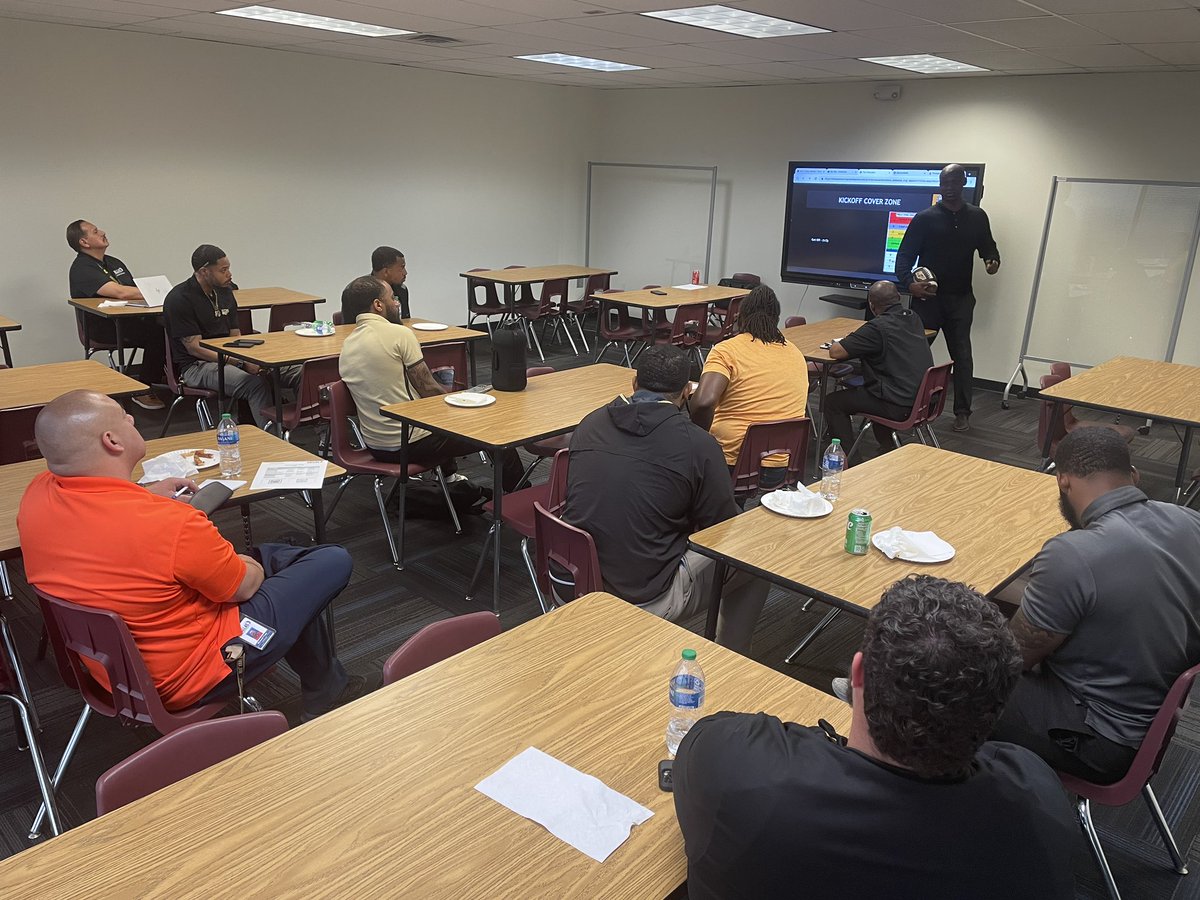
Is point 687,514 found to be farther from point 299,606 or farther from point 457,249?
point 457,249

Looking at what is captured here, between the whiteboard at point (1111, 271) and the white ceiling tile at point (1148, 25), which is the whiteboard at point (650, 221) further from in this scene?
the white ceiling tile at point (1148, 25)

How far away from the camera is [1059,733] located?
6.86 ft

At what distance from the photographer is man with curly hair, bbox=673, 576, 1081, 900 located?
1142 millimetres

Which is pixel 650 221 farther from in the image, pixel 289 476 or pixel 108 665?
pixel 108 665

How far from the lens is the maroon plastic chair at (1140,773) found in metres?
1.91

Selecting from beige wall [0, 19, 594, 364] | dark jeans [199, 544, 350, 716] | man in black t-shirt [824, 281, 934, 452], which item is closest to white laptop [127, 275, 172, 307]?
beige wall [0, 19, 594, 364]

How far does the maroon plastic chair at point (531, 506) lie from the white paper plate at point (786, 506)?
0.71 m

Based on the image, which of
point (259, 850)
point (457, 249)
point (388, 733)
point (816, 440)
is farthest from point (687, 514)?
point (457, 249)

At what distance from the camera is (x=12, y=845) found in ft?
7.81

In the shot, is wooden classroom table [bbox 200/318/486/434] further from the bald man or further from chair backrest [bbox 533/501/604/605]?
the bald man

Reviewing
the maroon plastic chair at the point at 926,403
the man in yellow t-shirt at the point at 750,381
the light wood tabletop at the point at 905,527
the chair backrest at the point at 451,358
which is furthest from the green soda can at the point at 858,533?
the chair backrest at the point at 451,358

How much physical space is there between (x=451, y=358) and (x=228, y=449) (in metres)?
2.18

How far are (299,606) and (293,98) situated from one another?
710 cm

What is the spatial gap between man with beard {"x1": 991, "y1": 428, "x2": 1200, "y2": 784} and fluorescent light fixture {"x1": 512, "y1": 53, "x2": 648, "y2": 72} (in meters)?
6.46
